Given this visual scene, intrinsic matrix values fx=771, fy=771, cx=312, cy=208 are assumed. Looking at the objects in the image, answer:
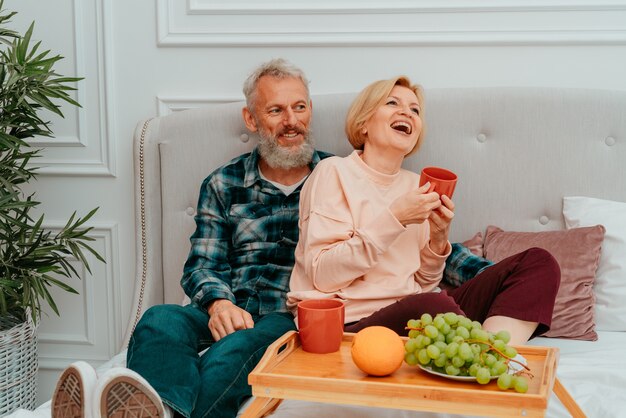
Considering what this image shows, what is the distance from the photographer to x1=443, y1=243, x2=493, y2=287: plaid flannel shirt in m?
2.12

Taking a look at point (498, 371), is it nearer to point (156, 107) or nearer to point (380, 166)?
point (380, 166)

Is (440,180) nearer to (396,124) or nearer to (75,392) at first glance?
(396,124)

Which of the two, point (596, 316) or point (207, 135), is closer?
point (596, 316)

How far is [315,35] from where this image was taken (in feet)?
8.30

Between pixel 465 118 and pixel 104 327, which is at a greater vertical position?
pixel 465 118

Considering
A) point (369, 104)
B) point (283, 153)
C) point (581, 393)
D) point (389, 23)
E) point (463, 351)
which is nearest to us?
point (463, 351)

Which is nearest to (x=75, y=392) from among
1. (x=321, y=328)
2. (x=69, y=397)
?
(x=69, y=397)

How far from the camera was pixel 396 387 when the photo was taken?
1328mm

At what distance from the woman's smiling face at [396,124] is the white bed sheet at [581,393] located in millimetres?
687

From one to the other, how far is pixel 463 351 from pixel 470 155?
114 cm

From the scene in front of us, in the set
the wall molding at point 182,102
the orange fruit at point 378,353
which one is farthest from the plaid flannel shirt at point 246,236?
the orange fruit at point 378,353

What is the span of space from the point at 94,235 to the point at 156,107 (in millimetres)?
506

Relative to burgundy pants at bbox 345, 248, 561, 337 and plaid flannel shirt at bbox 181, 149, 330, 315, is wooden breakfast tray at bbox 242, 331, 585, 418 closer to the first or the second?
burgundy pants at bbox 345, 248, 561, 337

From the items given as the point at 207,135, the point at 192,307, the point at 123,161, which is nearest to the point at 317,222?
the point at 192,307
